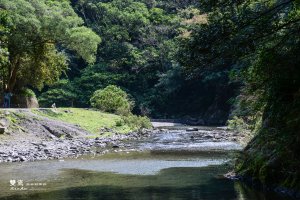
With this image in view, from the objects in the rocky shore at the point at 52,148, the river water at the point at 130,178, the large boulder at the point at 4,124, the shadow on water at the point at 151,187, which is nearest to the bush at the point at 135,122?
the rocky shore at the point at 52,148

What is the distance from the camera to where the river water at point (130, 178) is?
13.1 metres

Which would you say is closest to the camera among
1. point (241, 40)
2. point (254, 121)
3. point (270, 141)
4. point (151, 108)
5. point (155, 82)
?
point (241, 40)

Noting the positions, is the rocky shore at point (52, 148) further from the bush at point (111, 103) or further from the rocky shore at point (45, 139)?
the bush at point (111, 103)

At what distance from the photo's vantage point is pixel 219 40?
12758mm

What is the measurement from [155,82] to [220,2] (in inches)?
2210

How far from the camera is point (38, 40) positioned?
1478 inches

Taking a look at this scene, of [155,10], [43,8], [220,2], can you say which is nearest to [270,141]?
[220,2]

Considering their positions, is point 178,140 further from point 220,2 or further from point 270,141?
point 220,2

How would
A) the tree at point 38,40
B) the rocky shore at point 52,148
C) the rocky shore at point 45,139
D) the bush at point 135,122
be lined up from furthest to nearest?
the bush at point 135,122, the tree at point 38,40, the rocky shore at point 45,139, the rocky shore at point 52,148

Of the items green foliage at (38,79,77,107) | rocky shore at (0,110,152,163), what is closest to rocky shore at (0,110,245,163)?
rocky shore at (0,110,152,163)

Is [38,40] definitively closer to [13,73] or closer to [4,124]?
[13,73]

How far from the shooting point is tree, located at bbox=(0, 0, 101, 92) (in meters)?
34.8

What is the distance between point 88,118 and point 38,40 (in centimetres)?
780

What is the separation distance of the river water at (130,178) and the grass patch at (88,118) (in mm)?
10181
